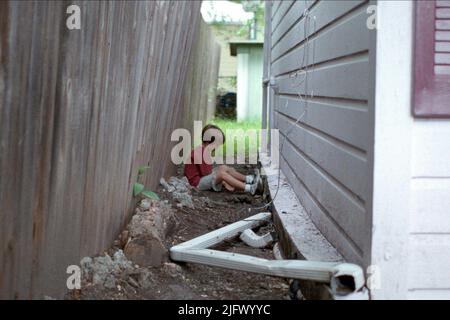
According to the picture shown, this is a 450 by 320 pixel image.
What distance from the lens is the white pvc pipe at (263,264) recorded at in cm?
292

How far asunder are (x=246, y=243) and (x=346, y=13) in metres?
1.96

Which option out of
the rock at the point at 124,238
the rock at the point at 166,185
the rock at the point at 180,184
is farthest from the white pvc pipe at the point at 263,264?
the rock at the point at 180,184

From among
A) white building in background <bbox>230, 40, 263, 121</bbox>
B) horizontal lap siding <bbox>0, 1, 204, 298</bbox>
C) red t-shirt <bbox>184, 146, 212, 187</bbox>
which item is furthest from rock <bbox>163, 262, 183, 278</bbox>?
white building in background <bbox>230, 40, 263, 121</bbox>

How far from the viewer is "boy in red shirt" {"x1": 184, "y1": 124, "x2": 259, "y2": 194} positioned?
6.98m

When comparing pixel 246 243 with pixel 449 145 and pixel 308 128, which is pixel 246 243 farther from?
pixel 449 145

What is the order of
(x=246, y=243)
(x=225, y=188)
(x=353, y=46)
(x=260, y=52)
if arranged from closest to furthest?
(x=353, y=46) → (x=246, y=243) → (x=225, y=188) → (x=260, y=52)

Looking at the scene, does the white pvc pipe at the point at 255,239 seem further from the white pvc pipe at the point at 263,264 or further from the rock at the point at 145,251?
the rock at the point at 145,251

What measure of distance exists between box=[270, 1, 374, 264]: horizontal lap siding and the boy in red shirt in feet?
4.19

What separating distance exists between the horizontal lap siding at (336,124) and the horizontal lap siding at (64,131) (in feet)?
3.92

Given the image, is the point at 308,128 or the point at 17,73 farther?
the point at 308,128

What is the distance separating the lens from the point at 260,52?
1705cm

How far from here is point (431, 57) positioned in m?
2.88

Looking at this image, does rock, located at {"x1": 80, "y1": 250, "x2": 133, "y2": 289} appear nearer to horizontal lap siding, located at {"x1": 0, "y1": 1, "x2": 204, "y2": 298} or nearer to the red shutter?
horizontal lap siding, located at {"x1": 0, "y1": 1, "x2": 204, "y2": 298}
